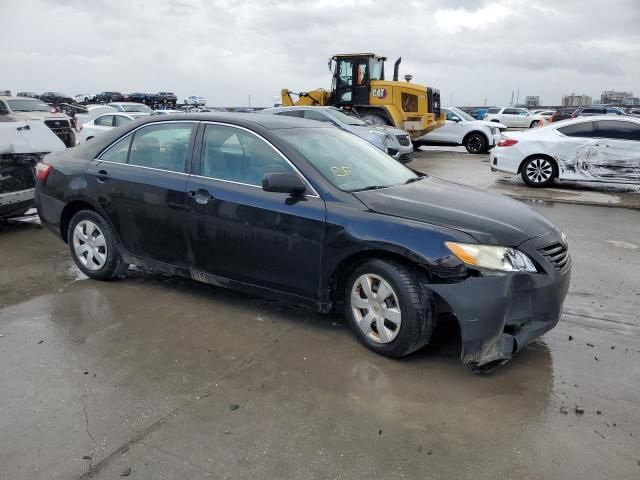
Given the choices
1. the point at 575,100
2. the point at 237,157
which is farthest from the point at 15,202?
the point at 575,100

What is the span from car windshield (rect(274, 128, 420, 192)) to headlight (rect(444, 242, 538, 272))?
0.94 m

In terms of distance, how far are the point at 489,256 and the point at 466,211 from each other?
0.43 m

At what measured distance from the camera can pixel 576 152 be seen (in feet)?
35.1

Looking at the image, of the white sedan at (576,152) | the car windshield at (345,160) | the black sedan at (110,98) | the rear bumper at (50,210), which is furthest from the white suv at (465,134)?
the black sedan at (110,98)

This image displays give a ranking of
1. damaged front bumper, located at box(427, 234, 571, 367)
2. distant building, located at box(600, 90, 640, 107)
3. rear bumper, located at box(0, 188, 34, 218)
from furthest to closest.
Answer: distant building, located at box(600, 90, 640, 107)
rear bumper, located at box(0, 188, 34, 218)
damaged front bumper, located at box(427, 234, 571, 367)

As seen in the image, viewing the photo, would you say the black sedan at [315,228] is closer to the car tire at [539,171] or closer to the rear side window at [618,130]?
the car tire at [539,171]

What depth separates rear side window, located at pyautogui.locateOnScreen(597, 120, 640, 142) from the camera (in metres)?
10.3

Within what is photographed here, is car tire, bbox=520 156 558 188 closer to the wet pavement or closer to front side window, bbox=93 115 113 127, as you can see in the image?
the wet pavement

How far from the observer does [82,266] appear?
522 cm

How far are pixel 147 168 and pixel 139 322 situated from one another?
4.29 ft

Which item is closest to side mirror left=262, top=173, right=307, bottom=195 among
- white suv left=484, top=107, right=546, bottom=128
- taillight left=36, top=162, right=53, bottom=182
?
taillight left=36, top=162, right=53, bottom=182

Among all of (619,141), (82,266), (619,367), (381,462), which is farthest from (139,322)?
(619,141)

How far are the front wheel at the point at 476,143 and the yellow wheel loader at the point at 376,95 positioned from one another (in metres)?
2.09

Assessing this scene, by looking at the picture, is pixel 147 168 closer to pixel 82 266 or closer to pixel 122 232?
pixel 122 232
